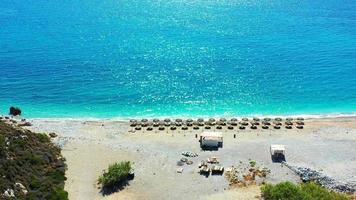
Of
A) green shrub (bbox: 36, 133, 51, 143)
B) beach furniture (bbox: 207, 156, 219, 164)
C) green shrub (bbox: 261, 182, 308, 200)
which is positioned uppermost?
green shrub (bbox: 36, 133, 51, 143)

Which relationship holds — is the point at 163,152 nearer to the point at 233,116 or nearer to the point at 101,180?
the point at 101,180

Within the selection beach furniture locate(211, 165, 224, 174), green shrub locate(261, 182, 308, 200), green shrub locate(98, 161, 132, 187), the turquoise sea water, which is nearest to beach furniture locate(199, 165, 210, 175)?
beach furniture locate(211, 165, 224, 174)

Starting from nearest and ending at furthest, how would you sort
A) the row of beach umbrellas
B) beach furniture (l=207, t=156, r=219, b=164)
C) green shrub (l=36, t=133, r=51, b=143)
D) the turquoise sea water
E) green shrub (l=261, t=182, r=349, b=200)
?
green shrub (l=261, t=182, r=349, b=200)
beach furniture (l=207, t=156, r=219, b=164)
green shrub (l=36, t=133, r=51, b=143)
the row of beach umbrellas
the turquoise sea water

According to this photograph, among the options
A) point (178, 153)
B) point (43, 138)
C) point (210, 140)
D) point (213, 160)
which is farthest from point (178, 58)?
point (213, 160)

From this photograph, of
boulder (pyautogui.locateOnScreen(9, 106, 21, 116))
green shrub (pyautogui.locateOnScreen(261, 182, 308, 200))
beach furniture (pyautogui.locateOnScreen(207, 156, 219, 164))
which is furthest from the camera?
boulder (pyautogui.locateOnScreen(9, 106, 21, 116))

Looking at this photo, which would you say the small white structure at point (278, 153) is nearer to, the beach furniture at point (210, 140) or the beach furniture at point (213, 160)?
the beach furniture at point (213, 160)

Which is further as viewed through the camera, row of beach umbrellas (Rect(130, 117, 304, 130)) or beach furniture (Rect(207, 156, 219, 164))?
row of beach umbrellas (Rect(130, 117, 304, 130))

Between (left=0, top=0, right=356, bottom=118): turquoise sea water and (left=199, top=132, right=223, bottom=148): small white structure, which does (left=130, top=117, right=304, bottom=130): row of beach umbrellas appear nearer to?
(left=199, top=132, right=223, bottom=148): small white structure

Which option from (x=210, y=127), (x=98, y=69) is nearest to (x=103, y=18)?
(x=98, y=69)

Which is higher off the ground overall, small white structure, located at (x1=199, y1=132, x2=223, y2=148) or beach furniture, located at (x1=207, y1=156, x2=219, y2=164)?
→ small white structure, located at (x1=199, y1=132, x2=223, y2=148)
